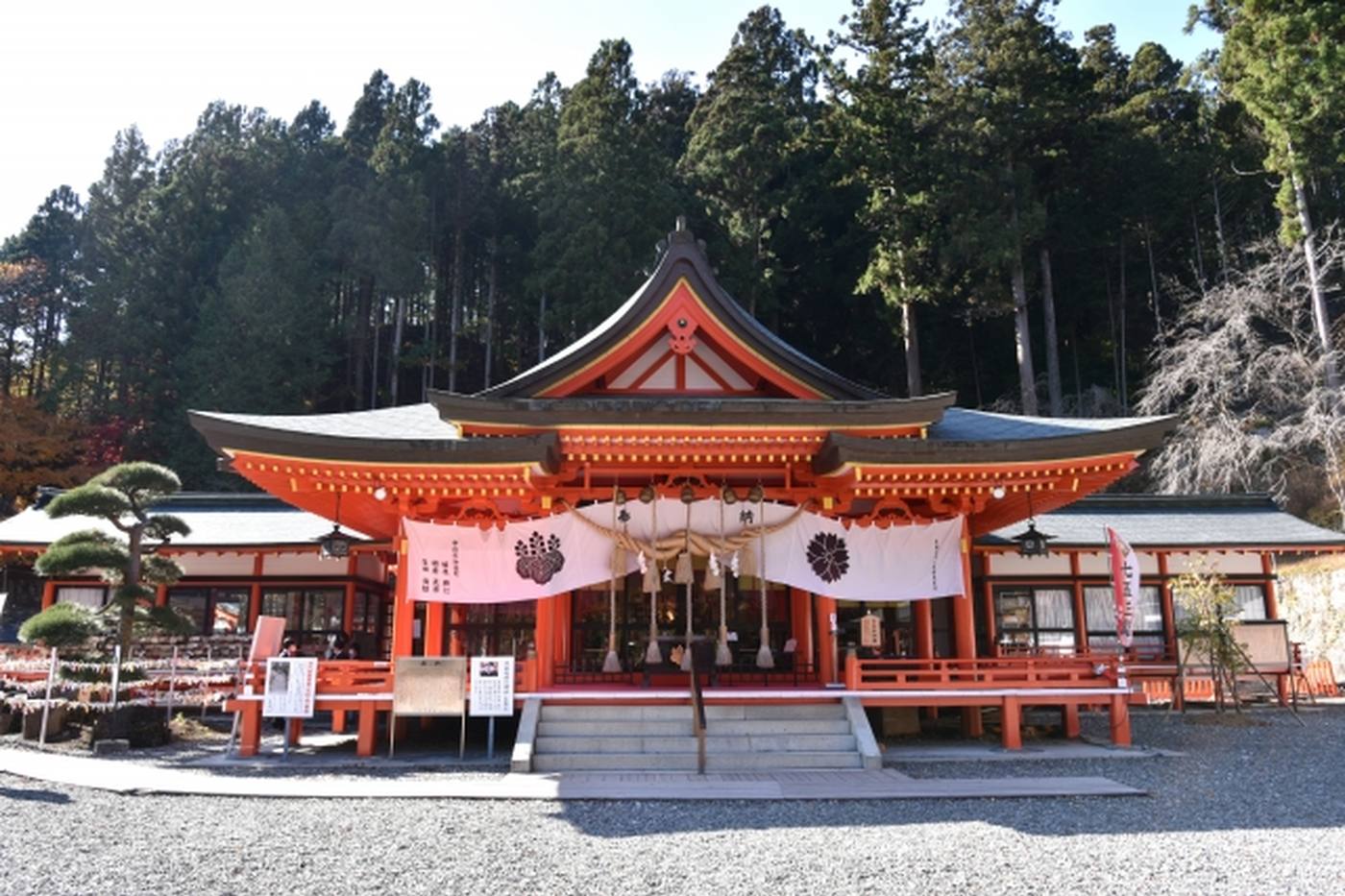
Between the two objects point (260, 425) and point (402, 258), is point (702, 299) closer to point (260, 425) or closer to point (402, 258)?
point (260, 425)

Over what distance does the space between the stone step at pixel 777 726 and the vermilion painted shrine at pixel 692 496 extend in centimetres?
31

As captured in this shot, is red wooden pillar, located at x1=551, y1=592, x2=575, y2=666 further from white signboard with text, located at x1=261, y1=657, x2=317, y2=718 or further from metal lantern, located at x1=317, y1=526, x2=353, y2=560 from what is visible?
white signboard with text, located at x1=261, y1=657, x2=317, y2=718

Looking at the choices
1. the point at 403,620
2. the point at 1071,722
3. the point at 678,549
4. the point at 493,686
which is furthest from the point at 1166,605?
the point at 403,620

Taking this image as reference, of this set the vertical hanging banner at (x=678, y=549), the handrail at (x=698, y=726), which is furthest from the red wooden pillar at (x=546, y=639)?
the handrail at (x=698, y=726)

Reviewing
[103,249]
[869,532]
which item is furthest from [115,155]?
[869,532]

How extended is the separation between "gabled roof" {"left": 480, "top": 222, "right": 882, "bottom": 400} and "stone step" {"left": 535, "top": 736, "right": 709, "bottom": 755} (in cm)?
499

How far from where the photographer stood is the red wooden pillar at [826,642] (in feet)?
40.4

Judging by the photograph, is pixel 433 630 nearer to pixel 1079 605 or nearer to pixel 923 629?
pixel 923 629

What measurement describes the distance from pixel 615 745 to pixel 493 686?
1616 millimetres

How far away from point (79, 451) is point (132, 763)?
1081 inches

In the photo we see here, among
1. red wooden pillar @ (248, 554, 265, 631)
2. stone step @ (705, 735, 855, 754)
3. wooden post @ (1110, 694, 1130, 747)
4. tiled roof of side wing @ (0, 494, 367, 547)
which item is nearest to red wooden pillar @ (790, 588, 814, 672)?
stone step @ (705, 735, 855, 754)

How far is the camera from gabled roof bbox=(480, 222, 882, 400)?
13.2 metres

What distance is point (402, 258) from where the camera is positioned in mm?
35656

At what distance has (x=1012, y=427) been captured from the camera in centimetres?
1275
